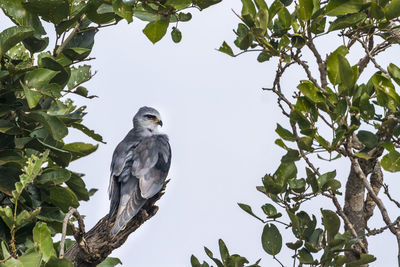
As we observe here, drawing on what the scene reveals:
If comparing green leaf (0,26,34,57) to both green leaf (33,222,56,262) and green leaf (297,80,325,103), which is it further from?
green leaf (297,80,325,103)

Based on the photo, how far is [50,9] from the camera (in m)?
4.48

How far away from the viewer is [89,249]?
15.8 feet

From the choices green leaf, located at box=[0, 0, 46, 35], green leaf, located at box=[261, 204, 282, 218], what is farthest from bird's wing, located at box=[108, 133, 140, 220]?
green leaf, located at box=[0, 0, 46, 35]

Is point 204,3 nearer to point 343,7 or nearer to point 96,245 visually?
point 343,7

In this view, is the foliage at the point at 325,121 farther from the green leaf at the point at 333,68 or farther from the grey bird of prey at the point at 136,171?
the grey bird of prey at the point at 136,171

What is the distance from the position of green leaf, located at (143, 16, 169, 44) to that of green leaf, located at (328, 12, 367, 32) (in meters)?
1.48

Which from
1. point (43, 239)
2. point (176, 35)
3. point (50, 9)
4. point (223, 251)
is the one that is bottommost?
point (43, 239)

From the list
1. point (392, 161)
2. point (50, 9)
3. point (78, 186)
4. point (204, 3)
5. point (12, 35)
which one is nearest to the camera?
point (204, 3)

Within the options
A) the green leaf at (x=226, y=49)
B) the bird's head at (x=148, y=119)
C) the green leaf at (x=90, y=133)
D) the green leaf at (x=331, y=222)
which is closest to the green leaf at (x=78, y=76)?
the green leaf at (x=90, y=133)

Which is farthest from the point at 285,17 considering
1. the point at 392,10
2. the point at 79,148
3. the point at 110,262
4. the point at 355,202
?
the point at 110,262

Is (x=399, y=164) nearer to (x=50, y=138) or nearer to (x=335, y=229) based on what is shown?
(x=335, y=229)

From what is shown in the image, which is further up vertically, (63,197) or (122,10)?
(122,10)

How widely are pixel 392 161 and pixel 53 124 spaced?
2.30 metres

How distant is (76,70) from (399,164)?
250 centimetres
